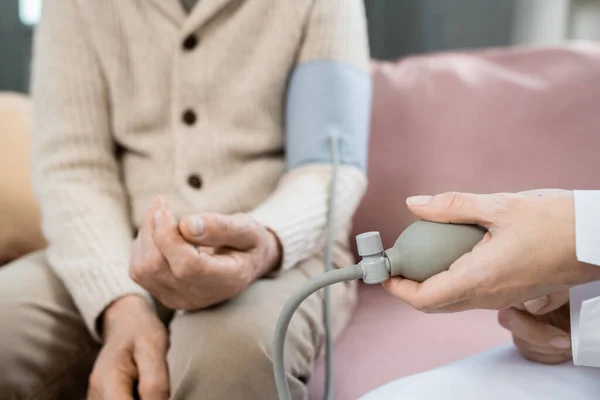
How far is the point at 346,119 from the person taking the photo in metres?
0.70

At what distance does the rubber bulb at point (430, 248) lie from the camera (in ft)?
1.21

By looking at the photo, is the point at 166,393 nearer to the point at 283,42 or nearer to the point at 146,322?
the point at 146,322

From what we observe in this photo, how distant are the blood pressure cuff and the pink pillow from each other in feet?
0.31

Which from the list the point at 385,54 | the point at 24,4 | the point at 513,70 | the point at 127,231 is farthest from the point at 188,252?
the point at 24,4

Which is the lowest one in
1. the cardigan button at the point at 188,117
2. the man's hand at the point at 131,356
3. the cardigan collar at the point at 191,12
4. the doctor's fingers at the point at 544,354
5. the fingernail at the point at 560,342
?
the man's hand at the point at 131,356

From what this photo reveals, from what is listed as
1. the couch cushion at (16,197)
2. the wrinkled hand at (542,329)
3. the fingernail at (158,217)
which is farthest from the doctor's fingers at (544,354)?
the couch cushion at (16,197)

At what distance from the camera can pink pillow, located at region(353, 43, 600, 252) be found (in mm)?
717

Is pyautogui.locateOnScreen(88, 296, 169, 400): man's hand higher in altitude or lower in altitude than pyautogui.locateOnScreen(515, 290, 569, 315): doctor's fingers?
lower

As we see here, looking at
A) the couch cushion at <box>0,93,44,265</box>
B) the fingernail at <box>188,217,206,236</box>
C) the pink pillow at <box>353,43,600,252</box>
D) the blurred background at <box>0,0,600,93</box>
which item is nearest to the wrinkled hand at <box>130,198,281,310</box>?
the fingernail at <box>188,217,206,236</box>

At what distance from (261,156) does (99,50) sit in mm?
235

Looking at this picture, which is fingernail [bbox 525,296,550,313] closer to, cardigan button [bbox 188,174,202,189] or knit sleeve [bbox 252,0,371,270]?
knit sleeve [bbox 252,0,371,270]

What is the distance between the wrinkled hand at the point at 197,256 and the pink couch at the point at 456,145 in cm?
13

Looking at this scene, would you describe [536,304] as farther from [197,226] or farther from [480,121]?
[480,121]

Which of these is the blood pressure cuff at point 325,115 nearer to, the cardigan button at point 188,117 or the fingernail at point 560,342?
the cardigan button at point 188,117
